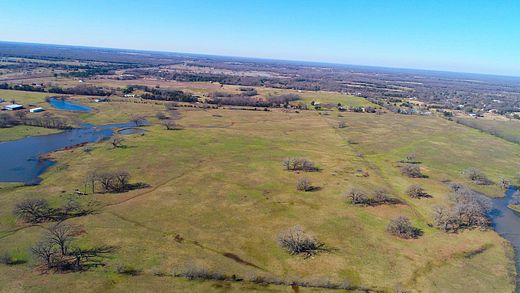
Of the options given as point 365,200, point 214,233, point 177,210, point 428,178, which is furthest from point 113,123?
point 428,178

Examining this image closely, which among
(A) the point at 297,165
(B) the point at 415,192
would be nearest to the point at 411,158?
(B) the point at 415,192

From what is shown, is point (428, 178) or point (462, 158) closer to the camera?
point (428, 178)

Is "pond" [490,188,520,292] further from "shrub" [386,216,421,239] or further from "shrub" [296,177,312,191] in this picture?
"shrub" [296,177,312,191]

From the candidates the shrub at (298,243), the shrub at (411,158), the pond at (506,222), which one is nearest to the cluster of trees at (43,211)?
the shrub at (298,243)

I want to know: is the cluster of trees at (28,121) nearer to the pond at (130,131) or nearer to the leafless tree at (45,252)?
the pond at (130,131)

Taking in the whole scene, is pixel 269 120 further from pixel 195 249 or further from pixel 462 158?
pixel 195 249

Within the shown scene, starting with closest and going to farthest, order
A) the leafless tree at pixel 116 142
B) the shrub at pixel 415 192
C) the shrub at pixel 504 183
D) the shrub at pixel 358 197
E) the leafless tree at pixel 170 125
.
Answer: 1. the shrub at pixel 358 197
2. the shrub at pixel 415 192
3. the shrub at pixel 504 183
4. the leafless tree at pixel 116 142
5. the leafless tree at pixel 170 125
